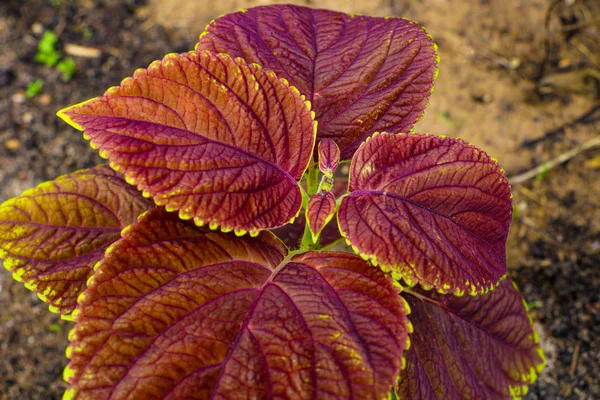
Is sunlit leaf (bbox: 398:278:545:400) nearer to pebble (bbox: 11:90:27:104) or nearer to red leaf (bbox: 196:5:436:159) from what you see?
red leaf (bbox: 196:5:436:159)

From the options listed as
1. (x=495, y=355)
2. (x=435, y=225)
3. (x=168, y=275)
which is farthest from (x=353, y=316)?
(x=495, y=355)

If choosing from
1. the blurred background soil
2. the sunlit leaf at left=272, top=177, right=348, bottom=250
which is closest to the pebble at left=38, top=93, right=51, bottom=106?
the blurred background soil

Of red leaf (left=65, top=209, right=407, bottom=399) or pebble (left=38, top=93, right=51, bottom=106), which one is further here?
pebble (left=38, top=93, right=51, bottom=106)

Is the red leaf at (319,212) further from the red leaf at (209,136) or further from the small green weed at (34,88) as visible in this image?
the small green weed at (34,88)

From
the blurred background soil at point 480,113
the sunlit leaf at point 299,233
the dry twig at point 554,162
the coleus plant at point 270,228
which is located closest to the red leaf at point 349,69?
the coleus plant at point 270,228

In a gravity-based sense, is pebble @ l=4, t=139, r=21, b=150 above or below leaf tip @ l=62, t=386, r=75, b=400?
below

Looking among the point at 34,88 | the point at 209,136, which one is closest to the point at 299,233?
the point at 209,136

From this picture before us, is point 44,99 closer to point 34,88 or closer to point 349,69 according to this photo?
point 34,88
